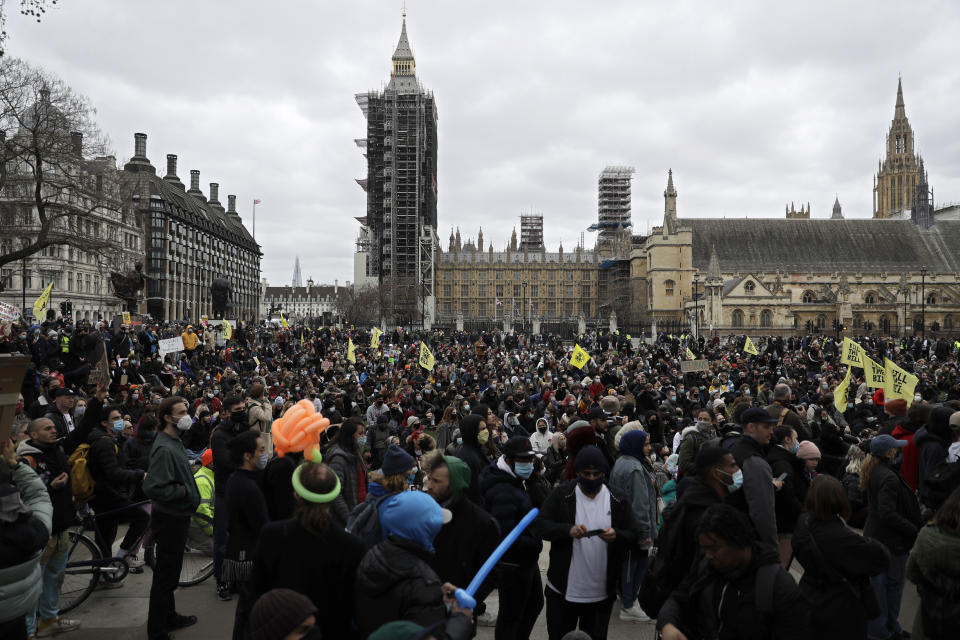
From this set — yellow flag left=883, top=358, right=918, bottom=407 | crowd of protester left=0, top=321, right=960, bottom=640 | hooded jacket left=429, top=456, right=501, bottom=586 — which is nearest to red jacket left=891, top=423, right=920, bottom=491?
crowd of protester left=0, top=321, right=960, bottom=640

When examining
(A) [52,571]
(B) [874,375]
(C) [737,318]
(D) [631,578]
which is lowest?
(D) [631,578]

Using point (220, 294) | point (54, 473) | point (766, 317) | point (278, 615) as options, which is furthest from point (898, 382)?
point (766, 317)

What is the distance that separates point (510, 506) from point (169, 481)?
2.60 metres

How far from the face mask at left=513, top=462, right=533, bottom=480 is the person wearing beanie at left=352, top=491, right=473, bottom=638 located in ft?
5.21

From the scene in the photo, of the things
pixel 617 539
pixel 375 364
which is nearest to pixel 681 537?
pixel 617 539

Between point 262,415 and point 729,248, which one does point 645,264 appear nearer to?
point 729,248

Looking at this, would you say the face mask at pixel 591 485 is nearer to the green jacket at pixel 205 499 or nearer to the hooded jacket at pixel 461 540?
the hooded jacket at pixel 461 540

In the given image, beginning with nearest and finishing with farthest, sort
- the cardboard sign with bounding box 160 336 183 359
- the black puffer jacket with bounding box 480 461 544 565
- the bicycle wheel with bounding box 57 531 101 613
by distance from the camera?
the black puffer jacket with bounding box 480 461 544 565 < the bicycle wheel with bounding box 57 531 101 613 < the cardboard sign with bounding box 160 336 183 359

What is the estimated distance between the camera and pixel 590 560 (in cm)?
413

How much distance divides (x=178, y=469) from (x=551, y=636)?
3039mm

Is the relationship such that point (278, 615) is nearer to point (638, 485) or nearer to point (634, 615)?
point (638, 485)

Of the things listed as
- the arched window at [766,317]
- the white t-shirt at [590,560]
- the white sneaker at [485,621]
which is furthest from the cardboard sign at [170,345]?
the arched window at [766,317]

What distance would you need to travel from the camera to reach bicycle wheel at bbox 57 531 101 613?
5477mm

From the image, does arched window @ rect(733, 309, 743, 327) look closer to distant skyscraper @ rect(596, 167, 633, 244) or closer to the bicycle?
distant skyscraper @ rect(596, 167, 633, 244)
